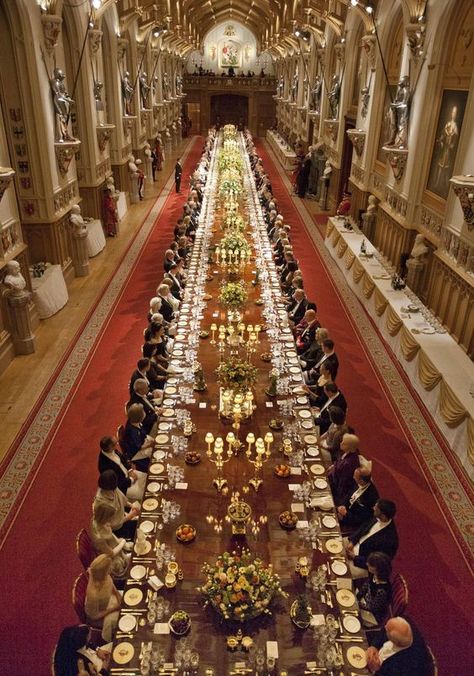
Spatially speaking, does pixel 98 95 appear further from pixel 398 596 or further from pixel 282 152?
pixel 282 152

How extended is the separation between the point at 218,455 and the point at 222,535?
2.85 ft

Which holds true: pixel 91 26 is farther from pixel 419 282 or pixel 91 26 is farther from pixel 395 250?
pixel 419 282

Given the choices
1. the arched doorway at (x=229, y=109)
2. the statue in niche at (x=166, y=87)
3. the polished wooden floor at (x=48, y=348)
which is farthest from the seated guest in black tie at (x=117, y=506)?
the arched doorway at (x=229, y=109)

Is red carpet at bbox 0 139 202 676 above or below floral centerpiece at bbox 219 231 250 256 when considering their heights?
below

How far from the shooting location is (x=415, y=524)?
19.7 ft

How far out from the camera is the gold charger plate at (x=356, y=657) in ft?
11.6

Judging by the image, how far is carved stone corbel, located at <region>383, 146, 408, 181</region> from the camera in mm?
11117


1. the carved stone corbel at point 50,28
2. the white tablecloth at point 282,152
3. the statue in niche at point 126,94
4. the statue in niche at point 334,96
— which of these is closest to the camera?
the carved stone corbel at point 50,28

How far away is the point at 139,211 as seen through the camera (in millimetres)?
19141

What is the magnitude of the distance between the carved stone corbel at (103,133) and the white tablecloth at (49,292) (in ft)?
16.1

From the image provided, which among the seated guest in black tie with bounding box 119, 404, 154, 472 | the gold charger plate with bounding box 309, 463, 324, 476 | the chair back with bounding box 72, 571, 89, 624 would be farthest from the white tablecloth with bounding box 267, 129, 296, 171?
the chair back with bounding box 72, 571, 89, 624

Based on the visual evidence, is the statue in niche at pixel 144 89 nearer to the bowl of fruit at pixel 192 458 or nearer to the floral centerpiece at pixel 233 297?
the floral centerpiece at pixel 233 297

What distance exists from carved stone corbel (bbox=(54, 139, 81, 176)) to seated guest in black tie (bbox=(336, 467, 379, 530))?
30.1ft

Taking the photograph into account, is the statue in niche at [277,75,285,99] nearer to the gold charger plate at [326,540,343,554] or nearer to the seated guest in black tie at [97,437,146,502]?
the seated guest in black tie at [97,437,146,502]
